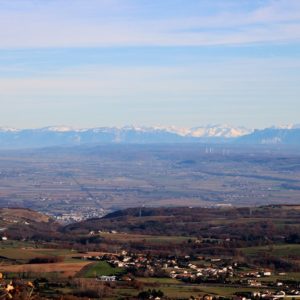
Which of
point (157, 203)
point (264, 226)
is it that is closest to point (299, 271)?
point (264, 226)

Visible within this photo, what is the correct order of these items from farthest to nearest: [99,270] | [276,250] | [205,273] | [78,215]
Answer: [78,215], [276,250], [99,270], [205,273]

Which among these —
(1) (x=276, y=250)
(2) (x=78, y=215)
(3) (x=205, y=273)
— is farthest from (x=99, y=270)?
(2) (x=78, y=215)

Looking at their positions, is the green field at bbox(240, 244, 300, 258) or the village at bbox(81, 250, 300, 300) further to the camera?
the green field at bbox(240, 244, 300, 258)

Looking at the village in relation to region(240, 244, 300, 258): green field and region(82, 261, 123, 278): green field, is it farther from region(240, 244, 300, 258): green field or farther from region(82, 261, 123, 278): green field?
region(240, 244, 300, 258): green field

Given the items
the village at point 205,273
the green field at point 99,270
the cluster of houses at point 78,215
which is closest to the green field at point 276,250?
the village at point 205,273

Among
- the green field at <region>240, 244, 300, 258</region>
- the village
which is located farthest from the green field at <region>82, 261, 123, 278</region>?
the green field at <region>240, 244, 300, 258</region>

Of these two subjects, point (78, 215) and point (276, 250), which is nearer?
point (276, 250)

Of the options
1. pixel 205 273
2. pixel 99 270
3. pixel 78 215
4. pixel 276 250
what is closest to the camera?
pixel 205 273

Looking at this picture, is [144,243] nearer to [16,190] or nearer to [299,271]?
[299,271]

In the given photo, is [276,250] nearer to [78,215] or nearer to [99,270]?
[99,270]
